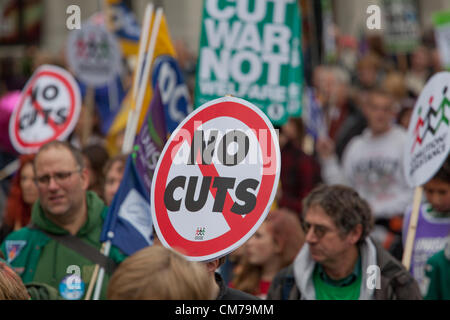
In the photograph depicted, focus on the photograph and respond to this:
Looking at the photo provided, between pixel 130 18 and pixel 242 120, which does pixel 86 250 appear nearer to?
pixel 242 120

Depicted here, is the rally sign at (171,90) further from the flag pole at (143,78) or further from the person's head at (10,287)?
the person's head at (10,287)

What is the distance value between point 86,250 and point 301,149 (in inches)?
150

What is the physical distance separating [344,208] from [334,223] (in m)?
0.10

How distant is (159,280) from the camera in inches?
96.1

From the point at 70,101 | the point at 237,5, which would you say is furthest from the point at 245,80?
the point at 70,101

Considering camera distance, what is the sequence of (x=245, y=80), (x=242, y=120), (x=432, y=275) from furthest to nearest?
(x=245, y=80), (x=432, y=275), (x=242, y=120)

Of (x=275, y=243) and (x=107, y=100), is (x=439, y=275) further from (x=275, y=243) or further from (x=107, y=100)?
(x=107, y=100)

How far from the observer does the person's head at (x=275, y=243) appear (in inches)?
213

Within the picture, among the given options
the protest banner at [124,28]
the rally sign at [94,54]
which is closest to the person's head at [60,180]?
the rally sign at [94,54]

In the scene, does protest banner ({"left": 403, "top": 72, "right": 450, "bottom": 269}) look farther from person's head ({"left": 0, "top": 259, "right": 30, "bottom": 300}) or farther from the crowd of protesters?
person's head ({"left": 0, "top": 259, "right": 30, "bottom": 300})

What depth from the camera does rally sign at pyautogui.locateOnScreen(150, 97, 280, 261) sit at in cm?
319

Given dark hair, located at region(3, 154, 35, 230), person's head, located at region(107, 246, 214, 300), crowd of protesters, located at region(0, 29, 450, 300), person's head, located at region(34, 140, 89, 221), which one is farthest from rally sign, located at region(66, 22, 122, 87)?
person's head, located at region(107, 246, 214, 300)
